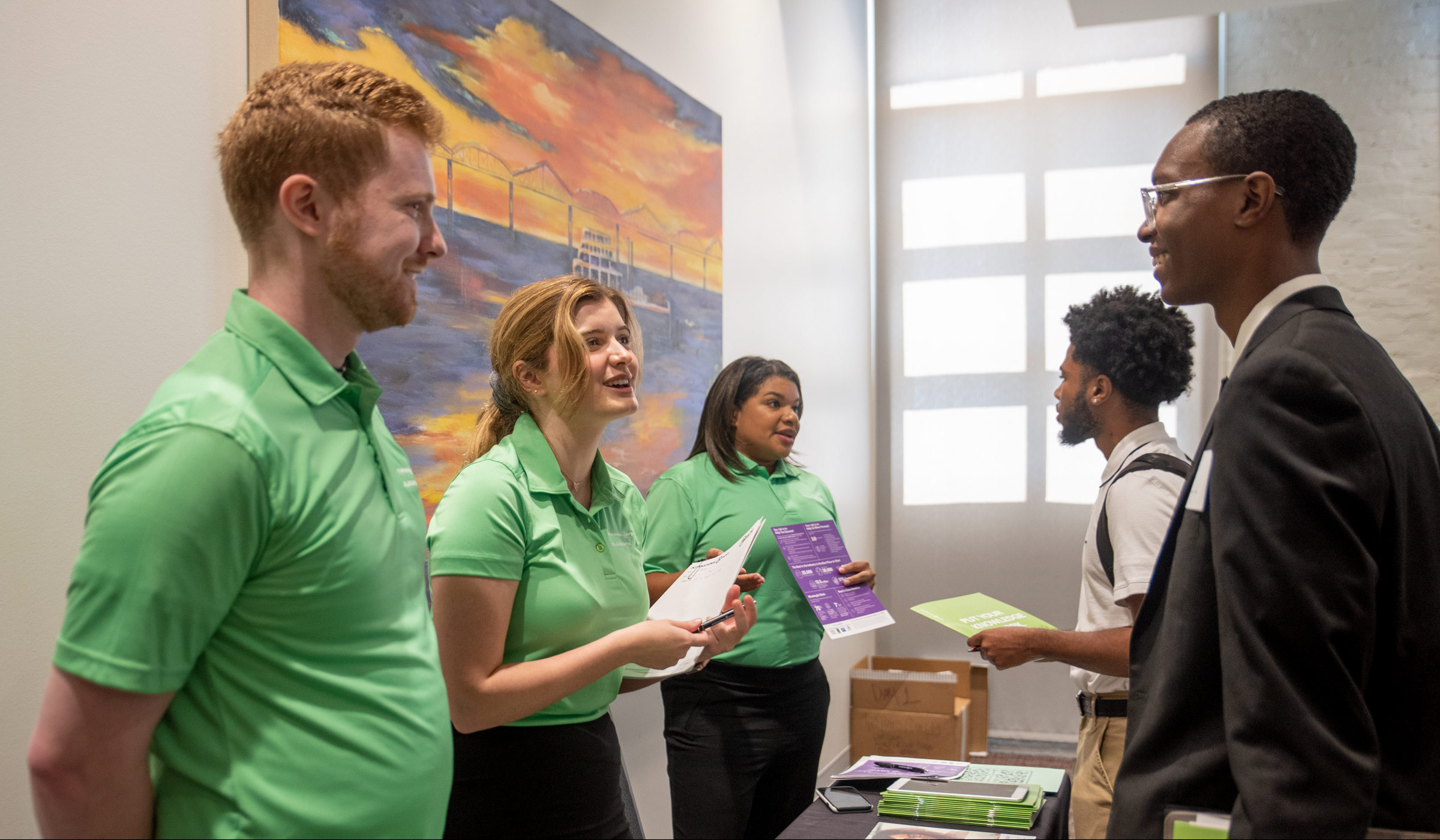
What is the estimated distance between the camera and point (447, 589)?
4.89 feet

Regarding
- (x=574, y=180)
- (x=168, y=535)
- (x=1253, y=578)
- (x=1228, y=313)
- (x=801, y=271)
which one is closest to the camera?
(x=168, y=535)

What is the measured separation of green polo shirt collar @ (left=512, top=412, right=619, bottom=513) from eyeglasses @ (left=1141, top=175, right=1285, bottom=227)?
1041 mm

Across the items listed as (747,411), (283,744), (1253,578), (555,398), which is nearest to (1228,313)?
(1253,578)

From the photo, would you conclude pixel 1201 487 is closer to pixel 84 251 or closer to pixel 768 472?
pixel 84 251

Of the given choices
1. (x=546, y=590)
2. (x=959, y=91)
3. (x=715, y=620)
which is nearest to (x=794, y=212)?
(x=959, y=91)

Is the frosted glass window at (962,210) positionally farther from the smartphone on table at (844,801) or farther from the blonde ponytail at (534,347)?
the smartphone on table at (844,801)

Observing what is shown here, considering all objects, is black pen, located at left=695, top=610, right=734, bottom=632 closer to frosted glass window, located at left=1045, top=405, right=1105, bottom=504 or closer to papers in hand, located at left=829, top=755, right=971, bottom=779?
papers in hand, located at left=829, top=755, right=971, bottom=779

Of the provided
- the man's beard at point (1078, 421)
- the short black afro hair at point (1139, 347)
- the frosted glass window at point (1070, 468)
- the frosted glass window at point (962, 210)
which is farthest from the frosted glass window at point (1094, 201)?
the man's beard at point (1078, 421)

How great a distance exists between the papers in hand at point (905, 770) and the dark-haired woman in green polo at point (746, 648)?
19.3 inches

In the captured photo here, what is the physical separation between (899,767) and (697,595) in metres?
0.64

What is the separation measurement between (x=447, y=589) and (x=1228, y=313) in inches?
47.9

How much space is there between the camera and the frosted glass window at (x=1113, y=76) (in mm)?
5602

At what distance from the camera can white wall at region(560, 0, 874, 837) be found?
10.6 ft

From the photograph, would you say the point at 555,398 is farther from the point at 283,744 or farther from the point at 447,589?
the point at 283,744
